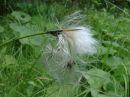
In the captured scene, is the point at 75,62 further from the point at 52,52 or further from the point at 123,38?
the point at 123,38

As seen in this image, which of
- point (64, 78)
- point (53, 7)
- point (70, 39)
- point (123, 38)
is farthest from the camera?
point (53, 7)

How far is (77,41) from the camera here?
180 centimetres

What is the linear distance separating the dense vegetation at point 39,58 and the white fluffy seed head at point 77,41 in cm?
24

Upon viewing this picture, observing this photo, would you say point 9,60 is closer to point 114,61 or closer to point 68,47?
point 114,61

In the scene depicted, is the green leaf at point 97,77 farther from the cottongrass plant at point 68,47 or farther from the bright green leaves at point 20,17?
the bright green leaves at point 20,17

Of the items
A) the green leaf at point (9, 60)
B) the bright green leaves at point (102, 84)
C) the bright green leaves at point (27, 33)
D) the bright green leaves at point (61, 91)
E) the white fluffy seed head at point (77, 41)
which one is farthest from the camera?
the bright green leaves at point (27, 33)

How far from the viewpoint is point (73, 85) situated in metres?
2.29

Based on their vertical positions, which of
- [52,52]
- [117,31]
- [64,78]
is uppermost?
[52,52]

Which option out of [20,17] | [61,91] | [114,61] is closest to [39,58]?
[61,91]

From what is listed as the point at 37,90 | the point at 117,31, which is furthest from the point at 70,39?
the point at 117,31

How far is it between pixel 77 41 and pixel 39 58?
2.29 ft

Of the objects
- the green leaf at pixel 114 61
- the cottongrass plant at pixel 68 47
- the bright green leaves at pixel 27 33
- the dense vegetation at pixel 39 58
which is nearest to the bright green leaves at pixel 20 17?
the dense vegetation at pixel 39 58

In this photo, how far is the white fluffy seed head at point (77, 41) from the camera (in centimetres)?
179

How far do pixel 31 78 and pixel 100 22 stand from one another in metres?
1.72
